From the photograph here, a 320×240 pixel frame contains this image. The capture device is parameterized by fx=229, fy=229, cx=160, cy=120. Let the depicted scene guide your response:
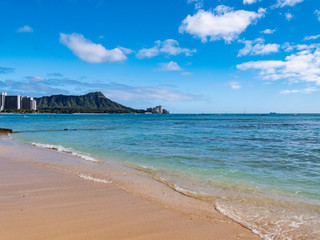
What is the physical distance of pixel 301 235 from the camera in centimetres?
443

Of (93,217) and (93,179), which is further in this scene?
(93,179)

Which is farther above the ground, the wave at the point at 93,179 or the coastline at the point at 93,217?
the coastline at the point at 93,217

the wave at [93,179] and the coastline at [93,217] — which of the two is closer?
the coastline at [93,217]

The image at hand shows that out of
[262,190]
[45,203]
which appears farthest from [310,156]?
[45,203]

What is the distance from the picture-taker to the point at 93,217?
4691 mm

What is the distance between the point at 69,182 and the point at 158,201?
3205mm

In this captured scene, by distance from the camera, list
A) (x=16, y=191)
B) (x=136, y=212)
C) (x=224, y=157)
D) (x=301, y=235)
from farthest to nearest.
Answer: (x=224, y=157)
(x=16, y=191)
(x=136, y=212)
(x=301, y=235)

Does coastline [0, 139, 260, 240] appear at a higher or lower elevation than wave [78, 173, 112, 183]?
higher

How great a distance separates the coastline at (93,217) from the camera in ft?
13.3

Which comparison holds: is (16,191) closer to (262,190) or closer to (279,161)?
(262,190)

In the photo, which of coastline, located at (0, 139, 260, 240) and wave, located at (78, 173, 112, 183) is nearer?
coastline, located at (0, 139, 260, 240)

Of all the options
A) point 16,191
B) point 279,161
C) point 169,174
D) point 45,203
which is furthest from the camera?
point 279,161

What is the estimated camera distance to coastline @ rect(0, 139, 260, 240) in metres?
4.05

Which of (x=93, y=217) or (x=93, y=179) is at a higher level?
(x=93, y=217)
